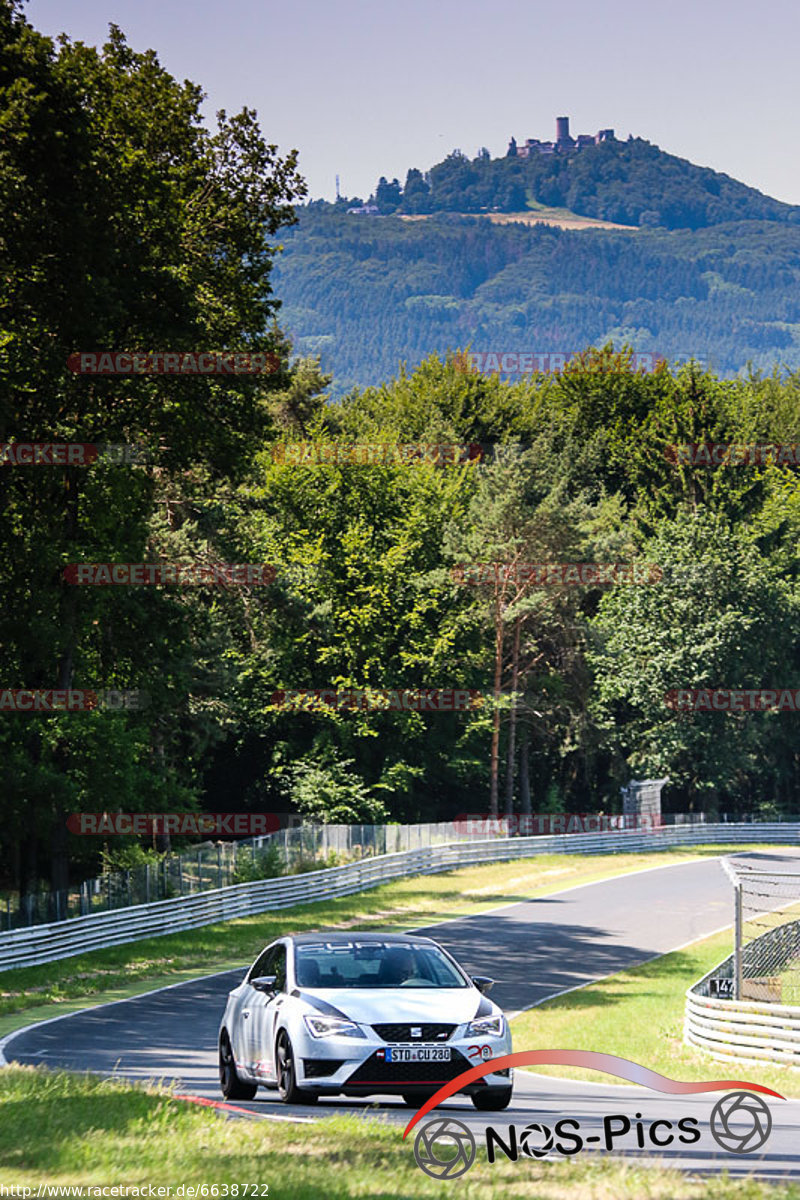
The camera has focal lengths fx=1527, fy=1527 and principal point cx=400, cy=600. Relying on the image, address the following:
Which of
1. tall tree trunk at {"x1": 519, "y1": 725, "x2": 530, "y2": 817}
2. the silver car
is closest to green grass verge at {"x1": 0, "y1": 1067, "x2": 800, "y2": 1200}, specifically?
the silver car

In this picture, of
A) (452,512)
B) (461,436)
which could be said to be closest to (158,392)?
(452,512)

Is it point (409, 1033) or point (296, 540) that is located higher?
point (296, 540)

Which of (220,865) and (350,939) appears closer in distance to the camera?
(350,939)

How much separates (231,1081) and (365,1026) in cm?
224

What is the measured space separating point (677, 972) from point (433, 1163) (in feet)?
77.1

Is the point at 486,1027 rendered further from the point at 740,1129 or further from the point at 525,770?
the point at 525,770

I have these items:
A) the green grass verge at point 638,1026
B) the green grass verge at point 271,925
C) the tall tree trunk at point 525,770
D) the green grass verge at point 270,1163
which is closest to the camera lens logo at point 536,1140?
the green grass verge at point 270,1163

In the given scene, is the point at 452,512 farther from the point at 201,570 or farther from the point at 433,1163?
the point at 433,1163

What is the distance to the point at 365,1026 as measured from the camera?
1147 centimetres

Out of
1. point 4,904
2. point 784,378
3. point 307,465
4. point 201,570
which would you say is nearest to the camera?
point 4,904

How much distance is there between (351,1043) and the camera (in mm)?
11375

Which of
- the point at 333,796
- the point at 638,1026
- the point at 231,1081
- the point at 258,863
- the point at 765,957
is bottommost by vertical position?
the point at 638,1026

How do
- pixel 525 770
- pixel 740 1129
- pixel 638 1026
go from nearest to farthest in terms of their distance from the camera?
pixel 740 1129, pixel 638 1026, pixel 525 770

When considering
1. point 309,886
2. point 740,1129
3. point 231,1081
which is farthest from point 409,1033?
point 309,886
